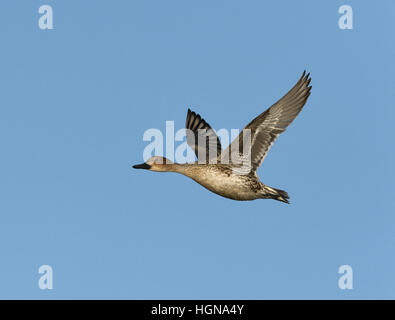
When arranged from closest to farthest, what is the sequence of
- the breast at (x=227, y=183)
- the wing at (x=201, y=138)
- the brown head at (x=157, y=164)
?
the breast at (x=227, y=183), the brown head at (x=157, y=164), the wing at (x=201, y=138)

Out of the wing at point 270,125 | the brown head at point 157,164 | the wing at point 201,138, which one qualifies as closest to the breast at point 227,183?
the wing at point 270,125

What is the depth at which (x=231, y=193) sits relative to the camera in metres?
9.48

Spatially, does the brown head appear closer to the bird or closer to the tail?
the bird

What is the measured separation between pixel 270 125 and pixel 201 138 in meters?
1.97

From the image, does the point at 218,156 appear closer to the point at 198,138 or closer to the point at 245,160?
the point at 245,160

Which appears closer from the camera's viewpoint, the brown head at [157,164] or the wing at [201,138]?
the brown head at [157,164]

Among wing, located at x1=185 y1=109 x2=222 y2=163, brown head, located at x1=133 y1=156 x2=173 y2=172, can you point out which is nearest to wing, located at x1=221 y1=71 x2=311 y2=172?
wing, located at x1=185 y1=109 x2=222 y2=163

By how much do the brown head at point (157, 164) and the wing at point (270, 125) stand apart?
1.12 metres

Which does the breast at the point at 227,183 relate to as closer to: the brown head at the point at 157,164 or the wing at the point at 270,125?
the wing at the point at 270,125

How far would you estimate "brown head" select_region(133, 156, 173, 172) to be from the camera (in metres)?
10.1

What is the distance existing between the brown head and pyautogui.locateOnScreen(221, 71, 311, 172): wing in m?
1.12

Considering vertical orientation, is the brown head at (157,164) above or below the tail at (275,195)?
above

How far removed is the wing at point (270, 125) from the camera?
31.3 feet

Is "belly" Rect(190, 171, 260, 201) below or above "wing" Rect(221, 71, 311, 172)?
below
